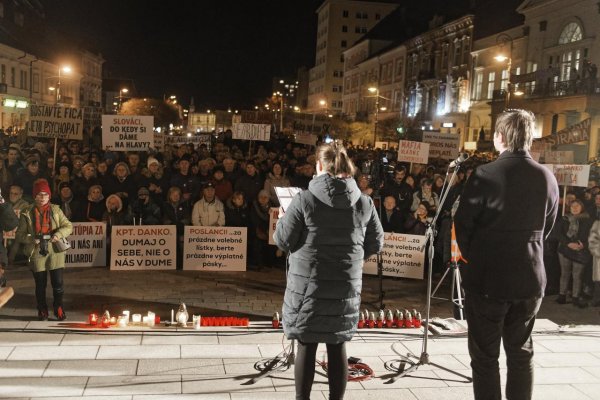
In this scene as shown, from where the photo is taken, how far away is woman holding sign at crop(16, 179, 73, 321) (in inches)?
291

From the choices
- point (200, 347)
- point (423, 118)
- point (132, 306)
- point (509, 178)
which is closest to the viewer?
point (509, 178)

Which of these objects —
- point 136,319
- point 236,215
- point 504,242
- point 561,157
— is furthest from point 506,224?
point 561,157

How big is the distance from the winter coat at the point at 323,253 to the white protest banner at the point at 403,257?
6653 mm

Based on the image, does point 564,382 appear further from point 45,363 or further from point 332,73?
point 332,73

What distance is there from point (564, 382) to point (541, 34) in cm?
3586

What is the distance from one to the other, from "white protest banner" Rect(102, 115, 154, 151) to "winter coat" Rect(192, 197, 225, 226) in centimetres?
264

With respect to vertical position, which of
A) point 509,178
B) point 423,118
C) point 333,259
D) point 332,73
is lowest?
point 333,259

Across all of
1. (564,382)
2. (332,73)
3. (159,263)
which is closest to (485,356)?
(564,382)

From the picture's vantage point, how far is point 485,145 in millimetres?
36062

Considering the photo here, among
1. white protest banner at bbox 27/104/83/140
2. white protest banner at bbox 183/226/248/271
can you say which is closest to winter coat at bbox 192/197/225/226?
white protest banner at bbox 183/226/248/271

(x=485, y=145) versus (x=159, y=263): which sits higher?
(x=485, y=145)

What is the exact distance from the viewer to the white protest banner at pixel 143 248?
10.6 m

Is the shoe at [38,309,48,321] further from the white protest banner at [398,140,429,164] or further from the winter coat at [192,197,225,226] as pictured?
the white protest banner at [398,140,429,164]

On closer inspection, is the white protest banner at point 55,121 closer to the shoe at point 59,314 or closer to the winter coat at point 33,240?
the winter coat at point 33,240
